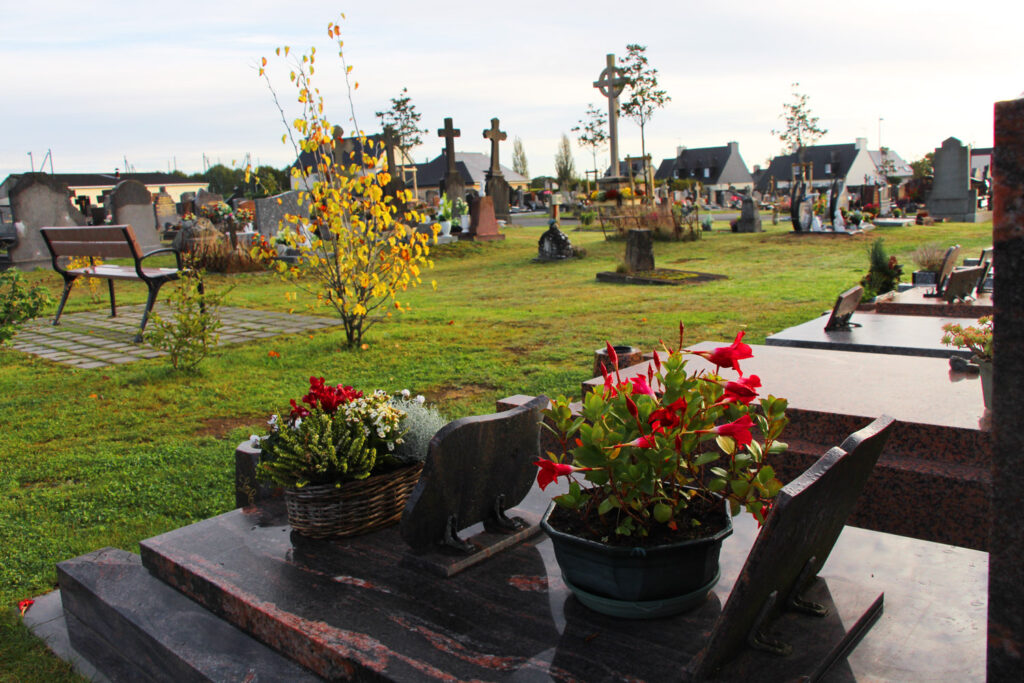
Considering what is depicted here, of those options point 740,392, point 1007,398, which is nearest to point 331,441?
point 740,392

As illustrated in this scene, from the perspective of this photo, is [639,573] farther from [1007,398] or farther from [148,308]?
[148,308]

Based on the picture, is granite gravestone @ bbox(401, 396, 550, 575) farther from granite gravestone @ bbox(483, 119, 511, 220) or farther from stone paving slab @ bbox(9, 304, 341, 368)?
granite gravestone @ bbox(483, 119, 511, 220)

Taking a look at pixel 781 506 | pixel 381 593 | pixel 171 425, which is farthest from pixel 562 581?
pixel 171 425

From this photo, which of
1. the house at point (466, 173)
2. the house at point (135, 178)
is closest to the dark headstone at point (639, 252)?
the house at point (466, 173)

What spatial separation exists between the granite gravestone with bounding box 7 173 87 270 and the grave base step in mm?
15805

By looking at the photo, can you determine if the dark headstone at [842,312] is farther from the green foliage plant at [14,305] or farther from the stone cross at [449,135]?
the stone cross at [449,135]

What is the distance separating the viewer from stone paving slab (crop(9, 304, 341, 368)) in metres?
7.79

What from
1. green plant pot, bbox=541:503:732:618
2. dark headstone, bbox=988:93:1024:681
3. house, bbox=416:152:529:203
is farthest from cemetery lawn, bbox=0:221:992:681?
house, bbox=416:152:529:203

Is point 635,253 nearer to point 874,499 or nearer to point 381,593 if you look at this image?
point 874,499

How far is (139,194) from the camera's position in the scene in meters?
19.1

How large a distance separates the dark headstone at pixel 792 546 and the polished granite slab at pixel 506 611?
10 centimetres

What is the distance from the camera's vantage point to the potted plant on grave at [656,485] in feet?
6.13

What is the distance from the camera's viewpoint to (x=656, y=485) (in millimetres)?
1987

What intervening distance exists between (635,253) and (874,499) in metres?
10.4
